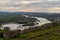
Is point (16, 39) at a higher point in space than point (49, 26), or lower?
higher

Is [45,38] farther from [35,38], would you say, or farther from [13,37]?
[13,37]

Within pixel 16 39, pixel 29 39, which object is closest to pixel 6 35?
pixel 16 39

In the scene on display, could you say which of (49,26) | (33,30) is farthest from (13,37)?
(49,26)

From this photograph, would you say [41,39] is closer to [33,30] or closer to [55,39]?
[55,39]

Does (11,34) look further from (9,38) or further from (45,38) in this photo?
(45,38)

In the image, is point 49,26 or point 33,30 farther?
point 49,26

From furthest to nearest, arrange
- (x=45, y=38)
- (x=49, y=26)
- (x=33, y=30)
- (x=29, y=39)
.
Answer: (x=49, y=26) < (x=33, y=30) < (x=45, y=38) < (x=29, y=39)

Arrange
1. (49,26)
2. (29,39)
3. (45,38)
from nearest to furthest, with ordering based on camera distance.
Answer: (29,39) → (45,38) → (49,26)

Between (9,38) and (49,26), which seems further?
(49,26)

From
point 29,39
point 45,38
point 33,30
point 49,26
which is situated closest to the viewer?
point 29,39
